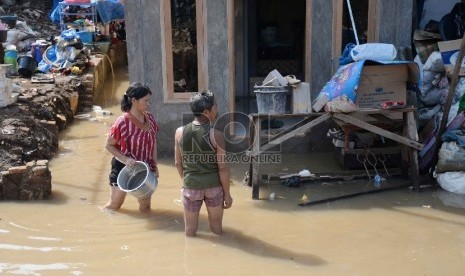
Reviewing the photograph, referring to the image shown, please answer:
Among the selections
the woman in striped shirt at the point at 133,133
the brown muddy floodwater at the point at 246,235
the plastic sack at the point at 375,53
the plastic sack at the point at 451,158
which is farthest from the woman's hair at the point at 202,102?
the plastic sack at the point at 451,158

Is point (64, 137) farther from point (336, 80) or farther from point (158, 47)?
point (336, 80)

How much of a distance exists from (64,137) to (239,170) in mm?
4260

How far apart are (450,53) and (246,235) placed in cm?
462

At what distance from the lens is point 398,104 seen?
7195mm

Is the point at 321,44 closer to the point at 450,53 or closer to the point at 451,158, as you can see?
the point at 450,53

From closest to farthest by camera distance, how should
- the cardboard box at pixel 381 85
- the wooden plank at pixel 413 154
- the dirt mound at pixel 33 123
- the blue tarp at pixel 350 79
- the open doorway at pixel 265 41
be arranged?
the blue tarp at pixel 350 79 → the wooden plank at pixel 413 154 → the cardboard box at pixel 381 85 → the dirt mound at pixel 33 123 → the open doorway at pixel 265 41

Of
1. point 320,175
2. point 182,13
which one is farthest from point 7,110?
point 320,175

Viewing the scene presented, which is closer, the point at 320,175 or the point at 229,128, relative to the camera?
the point at 320,175


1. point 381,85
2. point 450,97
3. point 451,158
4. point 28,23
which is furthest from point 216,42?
point 28,23

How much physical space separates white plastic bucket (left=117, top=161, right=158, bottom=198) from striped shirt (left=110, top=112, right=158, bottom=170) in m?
0.13

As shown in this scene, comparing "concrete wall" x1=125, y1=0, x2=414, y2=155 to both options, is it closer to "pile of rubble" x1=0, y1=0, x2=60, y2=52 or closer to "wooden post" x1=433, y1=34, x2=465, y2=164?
"wooden post" x1=433, y1=34, x2=465, y2=164

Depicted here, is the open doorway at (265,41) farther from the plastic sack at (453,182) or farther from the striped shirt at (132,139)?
the striped shirt at (132,139)

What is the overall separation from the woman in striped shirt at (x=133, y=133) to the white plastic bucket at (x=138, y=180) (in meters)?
0.10

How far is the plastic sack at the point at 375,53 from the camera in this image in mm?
7391
